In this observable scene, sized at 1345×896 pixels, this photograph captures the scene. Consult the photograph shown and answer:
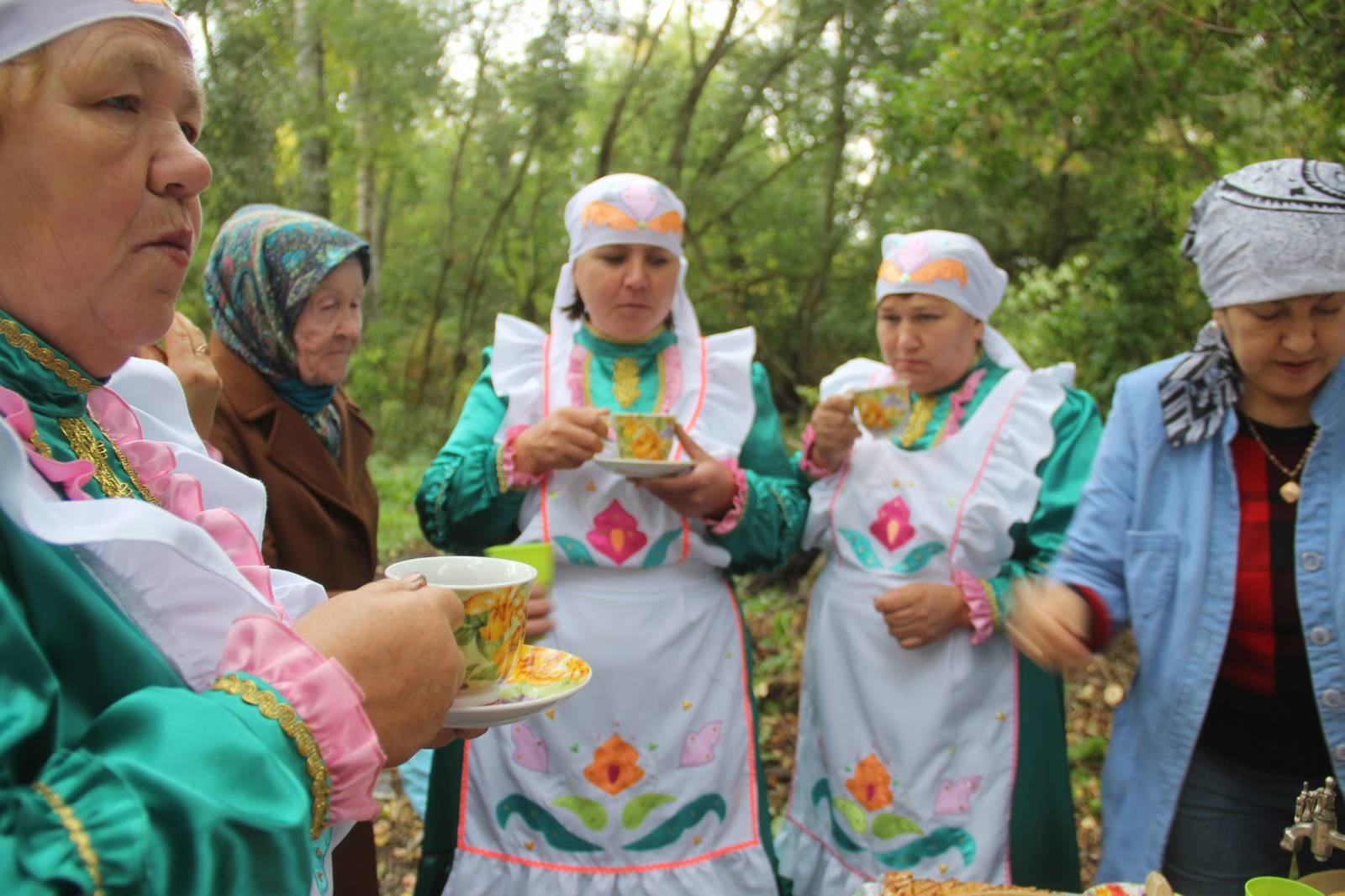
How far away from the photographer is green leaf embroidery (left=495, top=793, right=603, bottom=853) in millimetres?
2516

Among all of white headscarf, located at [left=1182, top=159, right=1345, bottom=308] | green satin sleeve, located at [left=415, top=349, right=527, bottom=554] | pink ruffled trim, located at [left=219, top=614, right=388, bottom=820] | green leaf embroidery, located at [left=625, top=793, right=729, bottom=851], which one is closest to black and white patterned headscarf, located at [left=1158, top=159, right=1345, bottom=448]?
white headscarf, located at [left=1182, top=159, right=1345, bottom=308]

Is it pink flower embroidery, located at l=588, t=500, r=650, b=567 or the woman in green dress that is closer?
the woman in green dress

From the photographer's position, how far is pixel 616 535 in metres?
2.61

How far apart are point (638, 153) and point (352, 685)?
12.8m

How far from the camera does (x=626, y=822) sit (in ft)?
8.32

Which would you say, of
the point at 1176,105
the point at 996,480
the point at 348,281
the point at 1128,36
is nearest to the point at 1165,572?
the point at 996,480

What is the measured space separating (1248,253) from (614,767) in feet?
6.43

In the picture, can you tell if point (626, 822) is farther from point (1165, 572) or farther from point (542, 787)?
point (1165, 572)

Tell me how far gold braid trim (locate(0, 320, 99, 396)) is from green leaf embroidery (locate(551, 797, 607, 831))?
1.82 m

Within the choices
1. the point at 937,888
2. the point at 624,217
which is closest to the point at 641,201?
the point at 624,217

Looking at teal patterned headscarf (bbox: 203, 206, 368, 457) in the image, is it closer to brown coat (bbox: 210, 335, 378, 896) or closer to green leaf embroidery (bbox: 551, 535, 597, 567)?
brown coat (bbox: 210, 335, 378, 896)

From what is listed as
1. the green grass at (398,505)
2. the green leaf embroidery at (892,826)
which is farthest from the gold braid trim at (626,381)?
the green grass at (398,505)

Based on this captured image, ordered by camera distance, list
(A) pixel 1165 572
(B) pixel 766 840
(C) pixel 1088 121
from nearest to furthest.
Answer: (A) pixel 1165 572, (B) pixel 766 840, (C) pixel 1088 121

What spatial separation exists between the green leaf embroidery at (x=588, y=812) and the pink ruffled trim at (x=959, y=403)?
1.48m
